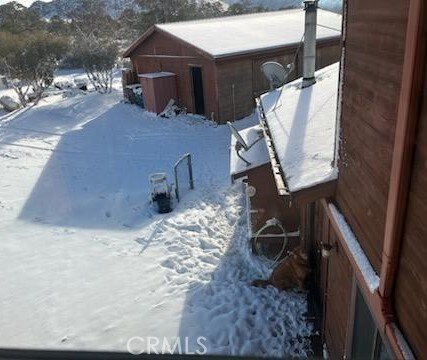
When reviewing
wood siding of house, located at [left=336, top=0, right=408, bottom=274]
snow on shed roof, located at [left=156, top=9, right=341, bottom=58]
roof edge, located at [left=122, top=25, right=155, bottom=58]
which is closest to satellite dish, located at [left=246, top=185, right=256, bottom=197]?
wood siding of house, located at [left=336, top=0, right=408, bottom=274]

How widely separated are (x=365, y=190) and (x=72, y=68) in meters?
44.4

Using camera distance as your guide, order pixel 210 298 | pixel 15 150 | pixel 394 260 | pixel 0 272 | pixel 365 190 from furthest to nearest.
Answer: pixel 15 150, pixel 0 272, pixel 210 298, pixel 365 190, pixel 394 260

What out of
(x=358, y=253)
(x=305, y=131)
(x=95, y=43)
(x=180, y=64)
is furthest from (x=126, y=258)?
(x=95, y=43)

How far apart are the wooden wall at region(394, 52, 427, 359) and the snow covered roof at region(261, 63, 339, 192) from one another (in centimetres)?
180

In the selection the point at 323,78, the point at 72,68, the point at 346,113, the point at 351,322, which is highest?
the point at 346,113

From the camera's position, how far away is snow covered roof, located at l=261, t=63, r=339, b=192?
439cm

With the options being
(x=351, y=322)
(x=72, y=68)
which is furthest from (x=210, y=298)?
(x=72, y=68)

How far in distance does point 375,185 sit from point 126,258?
5.64 metres

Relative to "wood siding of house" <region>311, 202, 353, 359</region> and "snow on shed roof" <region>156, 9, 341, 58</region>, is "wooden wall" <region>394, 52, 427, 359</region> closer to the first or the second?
"wood siding of house" <region>311, 202, 353, 359</region>

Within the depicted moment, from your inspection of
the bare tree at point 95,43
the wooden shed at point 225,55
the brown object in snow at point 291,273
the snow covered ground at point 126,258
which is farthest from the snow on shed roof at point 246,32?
the brown object in snow at point 291,273

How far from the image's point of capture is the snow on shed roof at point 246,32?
16.0m

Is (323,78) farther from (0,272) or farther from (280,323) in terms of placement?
(0,272)

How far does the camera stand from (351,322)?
12.2 ft

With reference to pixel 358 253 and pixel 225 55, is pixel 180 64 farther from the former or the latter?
pixel 358 253
